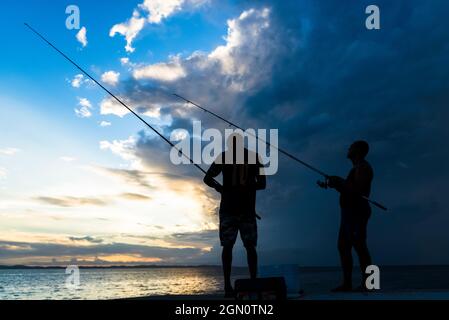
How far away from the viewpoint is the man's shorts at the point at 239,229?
6141mm

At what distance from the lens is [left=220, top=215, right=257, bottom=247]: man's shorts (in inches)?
242

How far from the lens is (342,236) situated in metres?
6.77

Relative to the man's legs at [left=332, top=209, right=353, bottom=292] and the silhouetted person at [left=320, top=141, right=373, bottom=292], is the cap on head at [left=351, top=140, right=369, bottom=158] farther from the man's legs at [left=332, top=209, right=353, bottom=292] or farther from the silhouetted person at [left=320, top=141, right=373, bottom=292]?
the man's legs at [left=332, top=209, right=353, bottom=292]

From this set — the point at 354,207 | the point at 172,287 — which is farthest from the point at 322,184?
the point at 172,287

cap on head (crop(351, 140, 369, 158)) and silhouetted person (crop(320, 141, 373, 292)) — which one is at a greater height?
cap on head (crop(351, 140, 369, 158))

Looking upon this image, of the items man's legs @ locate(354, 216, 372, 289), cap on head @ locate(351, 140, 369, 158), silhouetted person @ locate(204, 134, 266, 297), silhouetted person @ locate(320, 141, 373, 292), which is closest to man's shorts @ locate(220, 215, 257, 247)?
silhouetted person @ locate(204, 134, 266, 297)

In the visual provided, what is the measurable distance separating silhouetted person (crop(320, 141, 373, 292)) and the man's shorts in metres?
1.32

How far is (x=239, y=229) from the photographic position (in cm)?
618

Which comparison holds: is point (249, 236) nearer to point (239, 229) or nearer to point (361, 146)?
point (239, 229)

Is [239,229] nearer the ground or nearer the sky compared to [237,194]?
nearer the ground

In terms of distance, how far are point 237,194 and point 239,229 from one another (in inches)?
18.2
